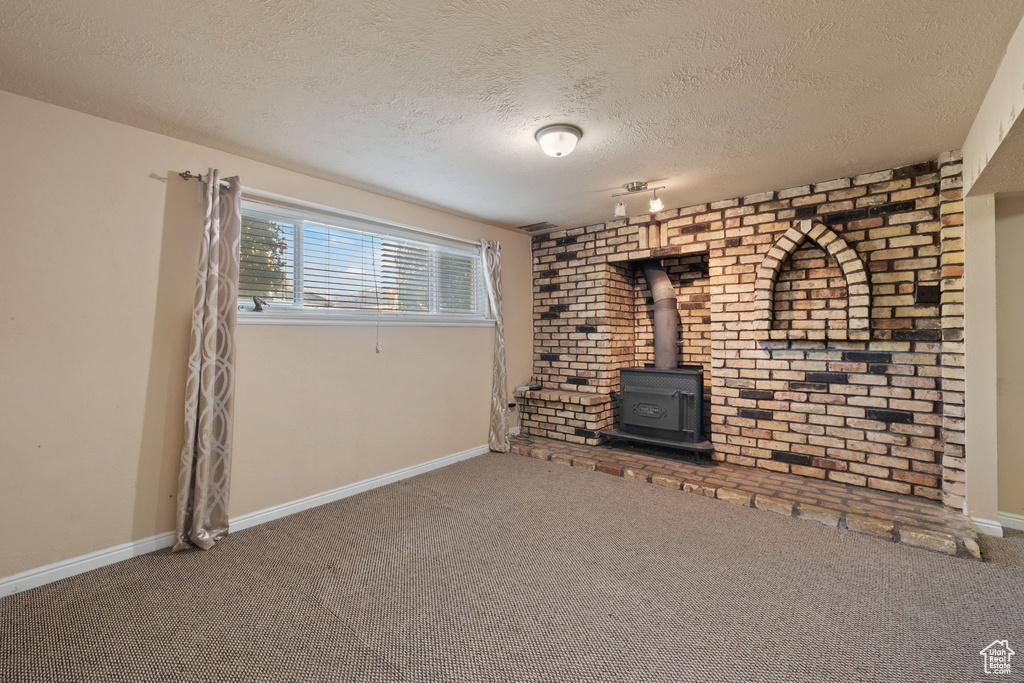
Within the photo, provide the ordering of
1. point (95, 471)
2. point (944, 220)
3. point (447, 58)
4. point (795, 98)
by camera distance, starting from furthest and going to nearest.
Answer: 1. point (944, 220)
2. point (95, 471)
3. point (795, 98)
4. point (447, 58)

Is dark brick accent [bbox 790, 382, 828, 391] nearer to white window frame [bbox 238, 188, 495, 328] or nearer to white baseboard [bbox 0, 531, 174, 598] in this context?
white window frame [bbox 238, 188, 495, 328]

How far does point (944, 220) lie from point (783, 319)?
3.57 ft

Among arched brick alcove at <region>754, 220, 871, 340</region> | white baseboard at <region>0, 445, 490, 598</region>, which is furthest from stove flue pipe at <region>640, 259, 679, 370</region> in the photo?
white baseboard at <region>0, 445, 490, 598</region>

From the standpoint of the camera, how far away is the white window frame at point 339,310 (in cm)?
284

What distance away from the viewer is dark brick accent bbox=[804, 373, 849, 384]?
10.5ft

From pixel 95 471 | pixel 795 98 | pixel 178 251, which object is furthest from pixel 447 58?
pixel 95 471

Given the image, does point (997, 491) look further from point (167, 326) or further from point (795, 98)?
point (167, 326)

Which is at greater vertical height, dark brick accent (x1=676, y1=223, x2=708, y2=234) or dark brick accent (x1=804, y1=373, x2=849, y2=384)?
dark brick accent (x1=676, y1=223, x2=708, y2=234)

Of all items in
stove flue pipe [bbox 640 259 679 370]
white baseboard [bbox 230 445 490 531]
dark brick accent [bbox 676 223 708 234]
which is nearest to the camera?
white baseboard [bbox 230 445 490 531]

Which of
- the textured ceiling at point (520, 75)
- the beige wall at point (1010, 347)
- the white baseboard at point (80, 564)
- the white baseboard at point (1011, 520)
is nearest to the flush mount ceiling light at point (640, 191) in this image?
the textured ceiling at point (520, 75)

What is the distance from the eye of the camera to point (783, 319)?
3.48 metres

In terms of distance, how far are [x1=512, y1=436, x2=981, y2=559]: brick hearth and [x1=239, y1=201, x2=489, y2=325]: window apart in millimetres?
1793

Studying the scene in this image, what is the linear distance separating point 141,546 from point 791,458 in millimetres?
4284

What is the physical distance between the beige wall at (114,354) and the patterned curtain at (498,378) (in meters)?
1.49
